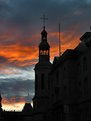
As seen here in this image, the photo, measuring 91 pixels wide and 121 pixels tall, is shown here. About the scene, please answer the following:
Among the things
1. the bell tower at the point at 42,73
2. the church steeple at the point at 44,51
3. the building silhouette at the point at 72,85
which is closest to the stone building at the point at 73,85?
the building silhouette at the point at 72,85

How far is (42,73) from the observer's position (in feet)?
375

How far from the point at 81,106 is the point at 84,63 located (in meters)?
7.00

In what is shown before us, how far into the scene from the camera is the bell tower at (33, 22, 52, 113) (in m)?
113

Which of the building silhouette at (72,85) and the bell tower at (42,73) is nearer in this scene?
the building silhouette at (72,85)

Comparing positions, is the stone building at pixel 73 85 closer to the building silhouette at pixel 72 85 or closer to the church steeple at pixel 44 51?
the building silhouette at pixel 72 85

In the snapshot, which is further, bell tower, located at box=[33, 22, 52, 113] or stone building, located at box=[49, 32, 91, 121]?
bell tower, located at box=[33, 22, 52, 113]

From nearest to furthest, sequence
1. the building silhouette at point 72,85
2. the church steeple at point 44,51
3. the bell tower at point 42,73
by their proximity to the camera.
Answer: the building silhouette at point 72,85
the church steeple at point 44,51
the bell tower at point 42,73

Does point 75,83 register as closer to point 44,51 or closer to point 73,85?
point 73,85

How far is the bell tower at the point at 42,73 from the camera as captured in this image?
113 meters

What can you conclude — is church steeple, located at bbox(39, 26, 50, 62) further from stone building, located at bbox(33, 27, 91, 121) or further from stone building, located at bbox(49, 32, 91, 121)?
stone building, located at bbox(49, 32, 91, 121)

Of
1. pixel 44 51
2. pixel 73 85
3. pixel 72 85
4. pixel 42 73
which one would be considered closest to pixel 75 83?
pixel 73 85

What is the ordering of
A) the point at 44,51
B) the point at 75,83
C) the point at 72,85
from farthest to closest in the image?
the point at 44,51
the point at 75,83
the point at 72,85

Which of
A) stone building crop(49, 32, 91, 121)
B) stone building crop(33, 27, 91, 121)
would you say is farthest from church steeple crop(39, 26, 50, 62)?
stone building crop(49, 32, 91, 121)

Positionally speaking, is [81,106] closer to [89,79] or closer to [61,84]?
[89,79]
